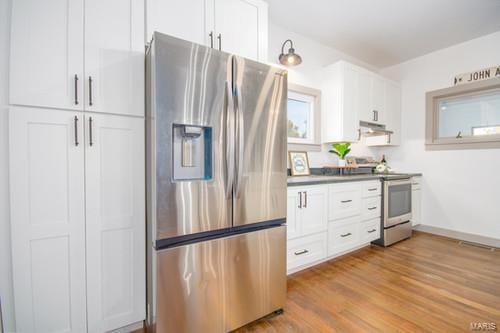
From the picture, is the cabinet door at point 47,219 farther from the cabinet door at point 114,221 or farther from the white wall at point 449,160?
the white wall at point 449,160

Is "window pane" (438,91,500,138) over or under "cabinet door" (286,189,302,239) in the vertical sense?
over

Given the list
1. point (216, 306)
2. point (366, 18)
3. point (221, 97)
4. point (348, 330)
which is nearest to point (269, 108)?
point (221, 97)

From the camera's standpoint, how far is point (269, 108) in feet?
5.16

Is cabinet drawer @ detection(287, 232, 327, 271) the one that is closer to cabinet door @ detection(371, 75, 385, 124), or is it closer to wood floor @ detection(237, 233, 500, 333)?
wood floor @ detection(237, 233, 500, 333)

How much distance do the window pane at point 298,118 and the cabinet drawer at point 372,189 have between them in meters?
0.99

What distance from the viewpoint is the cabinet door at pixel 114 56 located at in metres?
1.29

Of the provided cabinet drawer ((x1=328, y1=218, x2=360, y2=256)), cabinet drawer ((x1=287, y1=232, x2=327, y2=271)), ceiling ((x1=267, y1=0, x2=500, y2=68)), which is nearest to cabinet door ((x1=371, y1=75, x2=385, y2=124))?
ceiling ((x1=267, y1=0, x2=500, y2=68))

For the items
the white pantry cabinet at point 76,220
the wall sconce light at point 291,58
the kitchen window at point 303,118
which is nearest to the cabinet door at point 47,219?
the white pantry cabinet at point 76,220

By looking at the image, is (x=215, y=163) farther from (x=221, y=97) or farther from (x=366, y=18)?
(x=366, y=18)

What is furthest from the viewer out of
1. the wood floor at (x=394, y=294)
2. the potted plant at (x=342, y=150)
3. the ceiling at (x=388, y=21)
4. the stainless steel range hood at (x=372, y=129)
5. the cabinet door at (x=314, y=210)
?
the stainless steel range hood at (x=372, y=129)

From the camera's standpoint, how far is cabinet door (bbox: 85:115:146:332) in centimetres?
131

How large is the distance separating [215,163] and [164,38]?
74 cm

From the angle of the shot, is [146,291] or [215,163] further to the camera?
[146,291]

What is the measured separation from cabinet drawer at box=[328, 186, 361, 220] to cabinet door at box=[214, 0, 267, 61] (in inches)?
61.2
